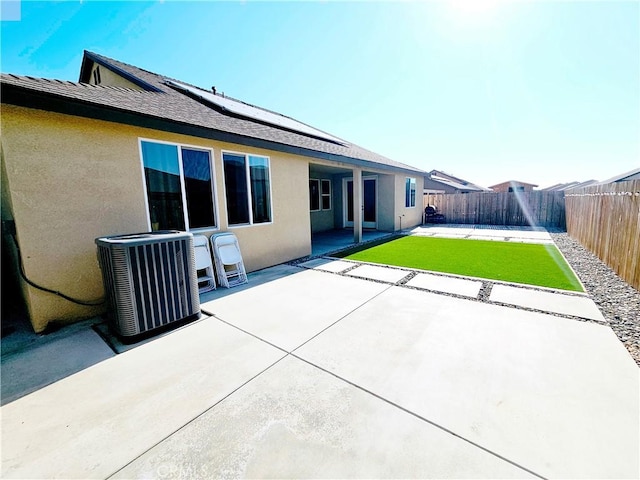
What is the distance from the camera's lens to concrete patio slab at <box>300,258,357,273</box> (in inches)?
244

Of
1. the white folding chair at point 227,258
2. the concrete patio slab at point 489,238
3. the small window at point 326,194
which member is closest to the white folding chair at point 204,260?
the white folding chair at point 227,258

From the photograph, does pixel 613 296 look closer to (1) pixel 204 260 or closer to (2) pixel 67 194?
(1) pixel 204 260

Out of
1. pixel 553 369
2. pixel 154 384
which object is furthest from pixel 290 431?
pixel 553 369

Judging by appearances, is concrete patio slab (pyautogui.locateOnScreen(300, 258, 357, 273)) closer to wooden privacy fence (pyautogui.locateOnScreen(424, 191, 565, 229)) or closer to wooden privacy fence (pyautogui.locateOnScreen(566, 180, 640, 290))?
wooden privacy fence (pyautogui.locateOnScreen(566, 180, 640, 290))

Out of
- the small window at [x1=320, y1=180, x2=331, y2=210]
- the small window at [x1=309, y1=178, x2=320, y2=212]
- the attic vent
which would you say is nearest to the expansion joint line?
the small window at [x1=309, y1=178, x2=320, y2=212]

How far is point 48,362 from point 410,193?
14.3m

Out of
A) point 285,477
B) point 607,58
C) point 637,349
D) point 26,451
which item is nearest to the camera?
point 285,477

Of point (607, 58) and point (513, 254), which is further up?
point (607, 58)

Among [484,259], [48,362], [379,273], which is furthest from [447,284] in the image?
[48,362]

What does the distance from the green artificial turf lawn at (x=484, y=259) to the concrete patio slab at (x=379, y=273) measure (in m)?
0.55

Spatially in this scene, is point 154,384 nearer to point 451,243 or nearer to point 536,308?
point 536,308

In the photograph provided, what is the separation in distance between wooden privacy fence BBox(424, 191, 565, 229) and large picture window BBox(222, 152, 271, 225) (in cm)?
1339

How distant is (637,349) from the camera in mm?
2744

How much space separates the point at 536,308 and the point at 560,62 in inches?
334
